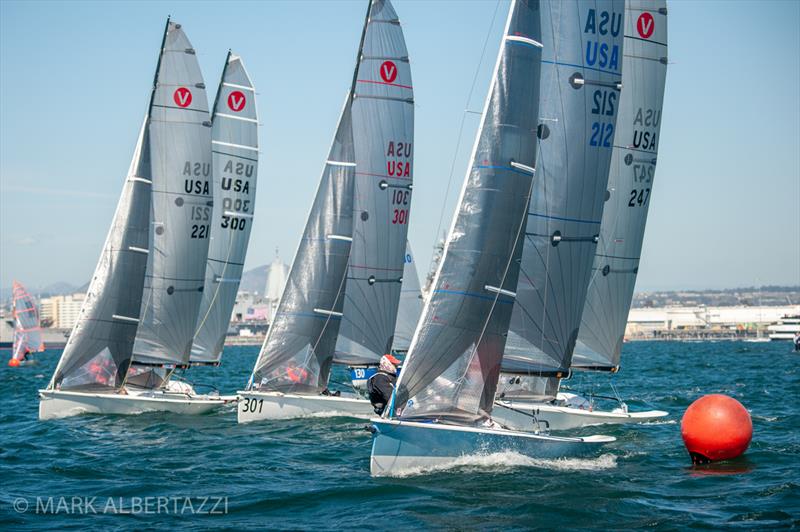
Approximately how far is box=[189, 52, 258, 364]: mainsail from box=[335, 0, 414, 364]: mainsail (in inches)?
174

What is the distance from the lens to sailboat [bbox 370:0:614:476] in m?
14.4

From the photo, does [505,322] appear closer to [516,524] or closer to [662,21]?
[516,524]

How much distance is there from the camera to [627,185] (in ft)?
70.3

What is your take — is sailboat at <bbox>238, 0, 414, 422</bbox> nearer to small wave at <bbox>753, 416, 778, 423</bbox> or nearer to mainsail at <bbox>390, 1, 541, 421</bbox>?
mainsail at <bbox>390, 1, 541, 421</bbox>

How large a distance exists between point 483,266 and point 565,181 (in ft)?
10.2

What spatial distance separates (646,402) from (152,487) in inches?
634

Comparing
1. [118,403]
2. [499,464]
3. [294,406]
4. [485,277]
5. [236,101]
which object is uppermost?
[236,101]

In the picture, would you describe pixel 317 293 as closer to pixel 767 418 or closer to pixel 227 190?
pixel 227 190

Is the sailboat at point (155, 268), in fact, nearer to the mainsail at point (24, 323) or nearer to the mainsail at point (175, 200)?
the mainsail at point (175, 200)

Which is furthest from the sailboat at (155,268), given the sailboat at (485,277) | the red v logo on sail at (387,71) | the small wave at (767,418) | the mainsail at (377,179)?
the small wave at (767,418)

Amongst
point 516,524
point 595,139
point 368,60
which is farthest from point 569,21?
point 516,524
